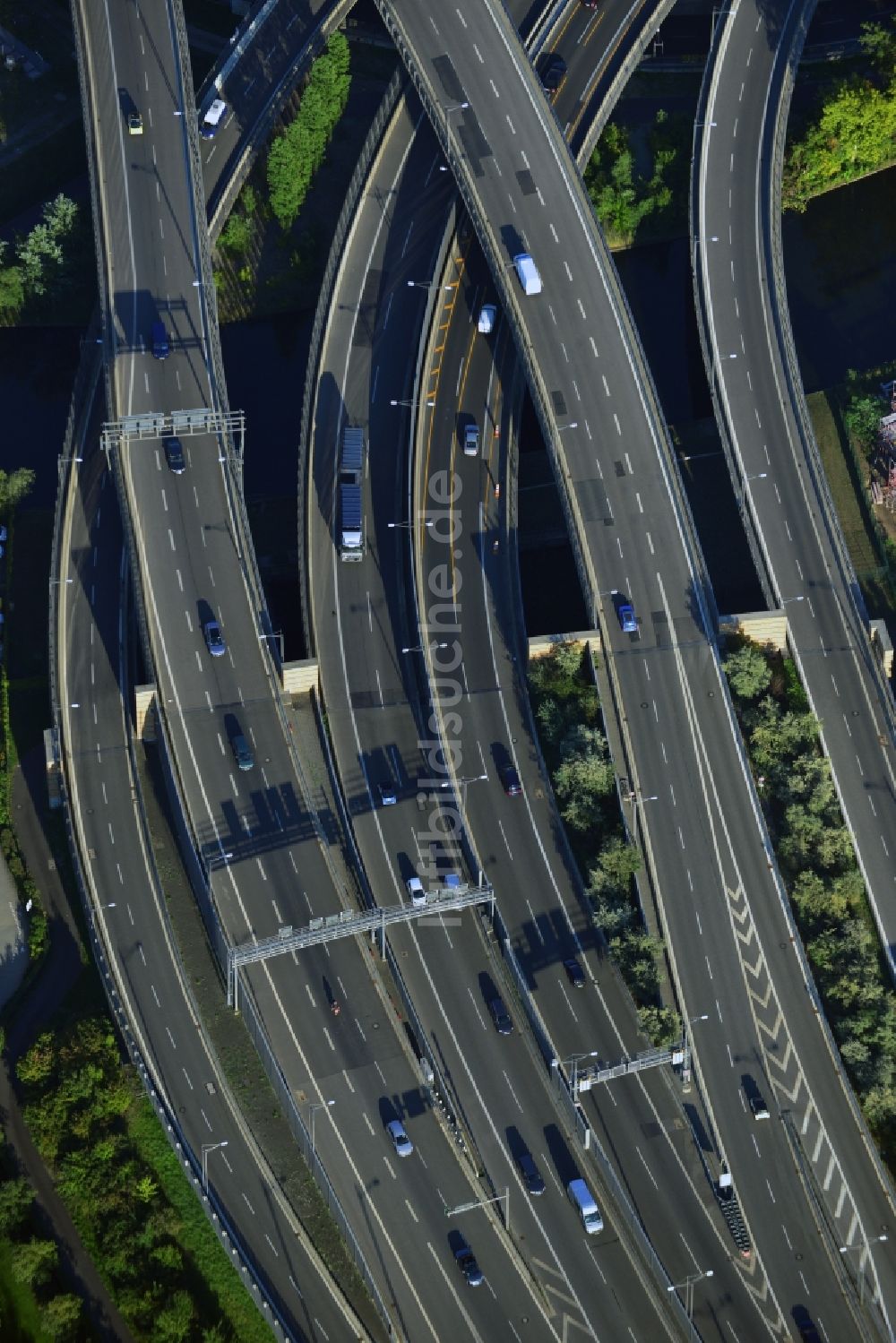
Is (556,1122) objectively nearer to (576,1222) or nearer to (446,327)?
(576,1222)

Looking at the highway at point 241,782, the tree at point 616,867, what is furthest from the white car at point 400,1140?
the tree at point 616,867

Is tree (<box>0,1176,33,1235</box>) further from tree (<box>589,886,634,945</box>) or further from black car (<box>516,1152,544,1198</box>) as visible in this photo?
tree (<box>589,886,634,945</box>)

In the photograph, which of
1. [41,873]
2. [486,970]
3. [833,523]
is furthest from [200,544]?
[833,523]

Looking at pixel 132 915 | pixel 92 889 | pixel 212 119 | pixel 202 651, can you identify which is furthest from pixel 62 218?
pixel 132 915

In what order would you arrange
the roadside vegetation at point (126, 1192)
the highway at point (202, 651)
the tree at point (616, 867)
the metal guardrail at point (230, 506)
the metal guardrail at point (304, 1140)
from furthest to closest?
the tree at point (616, 867) < the highway at point (202, 651) < the metal guardrail at point (230, 506) < the roadside vegetation at point (126, 1192) < the metal guardrail at point (304, 1140)

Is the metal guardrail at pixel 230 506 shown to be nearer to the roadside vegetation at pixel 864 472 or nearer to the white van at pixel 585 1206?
the white van at pixel 585 1206

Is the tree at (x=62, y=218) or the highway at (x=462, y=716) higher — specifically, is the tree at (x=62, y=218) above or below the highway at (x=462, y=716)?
above

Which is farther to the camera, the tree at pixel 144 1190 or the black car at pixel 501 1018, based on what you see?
the black car at pixel 501 1018
